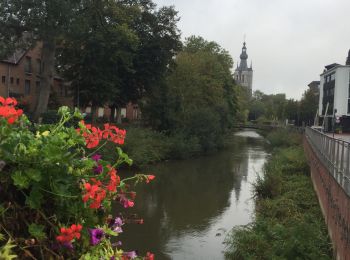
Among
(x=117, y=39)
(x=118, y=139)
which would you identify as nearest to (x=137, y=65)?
(x=117, y=39)

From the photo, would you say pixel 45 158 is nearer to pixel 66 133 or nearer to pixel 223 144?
pixel 66 133

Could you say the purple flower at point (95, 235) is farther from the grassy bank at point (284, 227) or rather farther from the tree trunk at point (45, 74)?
the tree trunk at point (45, 74)

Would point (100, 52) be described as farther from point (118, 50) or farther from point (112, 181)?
point (112, 181)

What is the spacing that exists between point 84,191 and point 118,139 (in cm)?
63

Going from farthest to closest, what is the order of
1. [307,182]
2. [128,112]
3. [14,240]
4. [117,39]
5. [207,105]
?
[128,112], [207,105], [117,39], [307,182], [14,240]

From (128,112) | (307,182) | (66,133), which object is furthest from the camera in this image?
(128,112)

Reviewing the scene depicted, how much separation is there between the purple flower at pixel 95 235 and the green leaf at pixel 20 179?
46cm

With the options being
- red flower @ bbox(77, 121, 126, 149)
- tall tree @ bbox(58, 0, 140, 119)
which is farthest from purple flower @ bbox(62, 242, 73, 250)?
tall tree @ bbox(58, 0, 140, 119)

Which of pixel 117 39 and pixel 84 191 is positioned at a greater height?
pixel 117 39

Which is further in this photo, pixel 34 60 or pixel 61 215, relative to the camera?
pixel 34 60

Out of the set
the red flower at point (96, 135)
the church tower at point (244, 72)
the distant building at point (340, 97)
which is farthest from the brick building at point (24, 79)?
the church tower at point (244, 72)

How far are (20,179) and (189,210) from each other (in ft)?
59.1

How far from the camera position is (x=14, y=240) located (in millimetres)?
1949

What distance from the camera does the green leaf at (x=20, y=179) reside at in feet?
6.56
